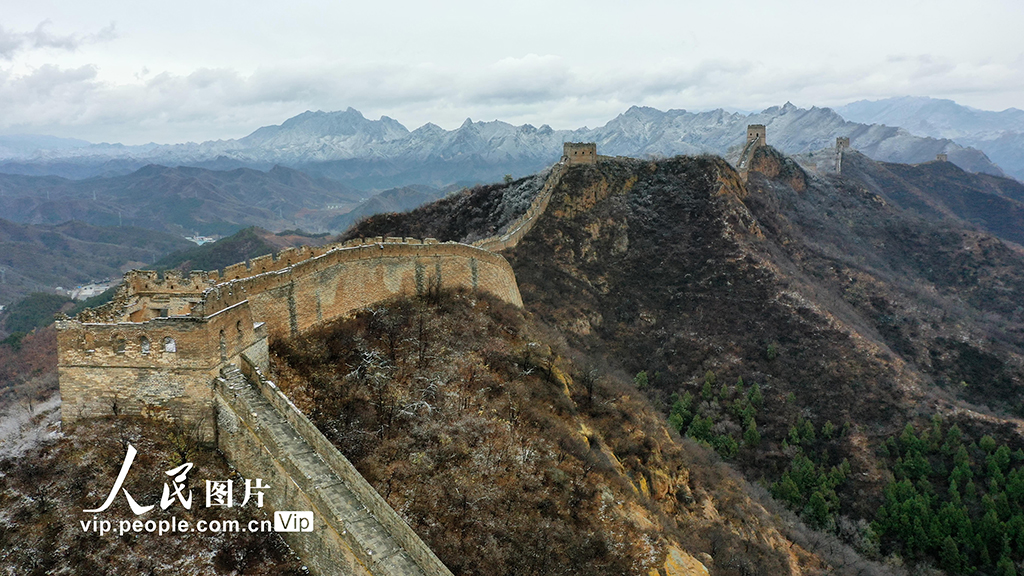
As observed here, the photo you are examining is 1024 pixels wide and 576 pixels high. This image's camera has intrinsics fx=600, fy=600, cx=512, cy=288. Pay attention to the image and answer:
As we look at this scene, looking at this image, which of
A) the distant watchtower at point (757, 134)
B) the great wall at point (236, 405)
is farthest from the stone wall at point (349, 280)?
the distant watchtower at point (757, 134)

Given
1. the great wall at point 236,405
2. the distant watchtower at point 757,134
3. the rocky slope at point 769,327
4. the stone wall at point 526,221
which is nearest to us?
the great wall at point 236,405

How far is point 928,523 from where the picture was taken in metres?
41.5

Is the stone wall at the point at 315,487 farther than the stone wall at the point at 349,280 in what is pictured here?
No

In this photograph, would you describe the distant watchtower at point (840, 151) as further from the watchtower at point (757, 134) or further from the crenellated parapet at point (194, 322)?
the crenellated parapet at point (194, 322)

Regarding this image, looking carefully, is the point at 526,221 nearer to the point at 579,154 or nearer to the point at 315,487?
the point at 579,154

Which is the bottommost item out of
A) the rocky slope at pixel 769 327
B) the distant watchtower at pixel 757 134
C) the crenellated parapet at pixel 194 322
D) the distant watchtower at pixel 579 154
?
the rocky slope at pixel 769 327

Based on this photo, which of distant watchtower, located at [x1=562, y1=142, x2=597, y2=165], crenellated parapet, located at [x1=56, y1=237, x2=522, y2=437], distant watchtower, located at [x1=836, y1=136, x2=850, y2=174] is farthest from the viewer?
distant watchtower, located at [x1=836, y1=136, x2=850, y2=174]

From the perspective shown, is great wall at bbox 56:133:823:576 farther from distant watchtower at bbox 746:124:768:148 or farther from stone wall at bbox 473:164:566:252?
distant watchtower at bbox 746:124:768:148

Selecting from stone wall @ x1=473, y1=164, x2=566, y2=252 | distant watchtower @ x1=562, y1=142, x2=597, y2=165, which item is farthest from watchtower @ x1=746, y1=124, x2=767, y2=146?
stone wall @ x1=473, y1=164, x2=566, y2=252

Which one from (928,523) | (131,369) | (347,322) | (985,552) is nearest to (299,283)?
(347,322)

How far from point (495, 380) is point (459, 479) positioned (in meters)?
6.68

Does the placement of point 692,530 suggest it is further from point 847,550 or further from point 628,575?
point 847,550

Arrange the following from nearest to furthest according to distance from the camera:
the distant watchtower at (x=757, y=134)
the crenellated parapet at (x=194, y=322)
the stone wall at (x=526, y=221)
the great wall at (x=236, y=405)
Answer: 1. the great wall at (x=236, y=405)
2. the crenellated parapet at (x=194, y=322)
3. the stone wall at (x=526, y=221)
4. the distant watchtower at (x=757, y=134)

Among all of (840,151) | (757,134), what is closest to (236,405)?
(757,134)
